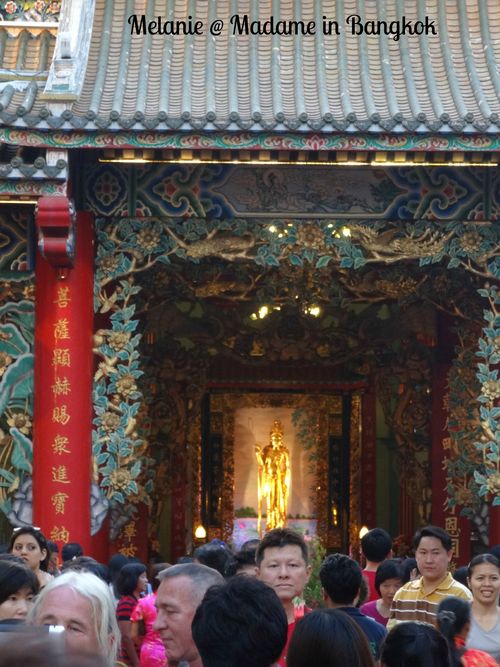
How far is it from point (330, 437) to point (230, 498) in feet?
5.59

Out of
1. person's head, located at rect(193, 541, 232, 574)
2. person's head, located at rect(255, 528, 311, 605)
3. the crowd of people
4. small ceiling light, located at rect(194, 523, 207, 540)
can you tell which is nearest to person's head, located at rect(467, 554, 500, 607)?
the crowd of people

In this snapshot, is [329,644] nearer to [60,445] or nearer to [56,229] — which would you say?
[56,229]

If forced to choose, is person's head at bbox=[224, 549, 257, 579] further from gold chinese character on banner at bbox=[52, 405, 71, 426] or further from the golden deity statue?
the golden deity statue

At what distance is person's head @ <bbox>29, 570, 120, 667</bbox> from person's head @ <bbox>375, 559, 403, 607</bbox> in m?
3.90

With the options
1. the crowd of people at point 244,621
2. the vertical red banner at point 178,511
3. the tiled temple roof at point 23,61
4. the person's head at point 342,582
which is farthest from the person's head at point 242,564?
the vertical red banner at point 178,511

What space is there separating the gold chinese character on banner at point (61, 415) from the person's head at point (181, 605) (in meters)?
8.18

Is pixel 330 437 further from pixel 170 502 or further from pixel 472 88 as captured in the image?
pixel 472 88

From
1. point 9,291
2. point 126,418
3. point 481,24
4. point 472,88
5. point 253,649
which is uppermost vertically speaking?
point 481,24

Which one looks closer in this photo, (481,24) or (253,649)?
(253,649)

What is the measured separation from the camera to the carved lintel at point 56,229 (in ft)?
40.6

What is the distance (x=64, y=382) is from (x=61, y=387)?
5 centimetres

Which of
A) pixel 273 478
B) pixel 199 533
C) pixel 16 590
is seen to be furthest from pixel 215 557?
pixel 273 478

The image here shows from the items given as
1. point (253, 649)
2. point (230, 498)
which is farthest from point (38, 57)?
point (253, 649)

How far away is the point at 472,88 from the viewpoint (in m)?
13.6
